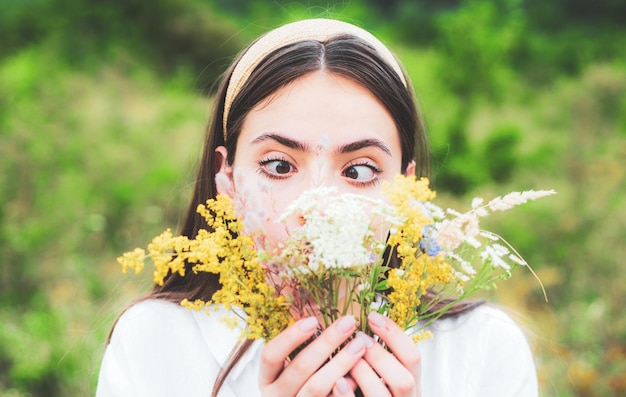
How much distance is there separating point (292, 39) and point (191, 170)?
0.83 metres

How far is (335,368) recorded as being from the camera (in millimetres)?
1404

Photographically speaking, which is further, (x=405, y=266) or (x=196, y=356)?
(x=196, y=356)

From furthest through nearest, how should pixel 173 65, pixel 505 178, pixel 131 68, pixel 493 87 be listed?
1. pixel 173 65
2. pixel 131 68
3. pixel 493 87
4. pixel 505 178

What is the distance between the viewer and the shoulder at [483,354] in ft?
7.02

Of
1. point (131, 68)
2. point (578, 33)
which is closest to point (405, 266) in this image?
point (131, 68)

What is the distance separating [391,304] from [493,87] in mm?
→ 10292

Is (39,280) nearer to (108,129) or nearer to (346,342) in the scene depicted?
(108,129)

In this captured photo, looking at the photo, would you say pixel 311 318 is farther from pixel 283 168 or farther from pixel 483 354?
pixel 483 354

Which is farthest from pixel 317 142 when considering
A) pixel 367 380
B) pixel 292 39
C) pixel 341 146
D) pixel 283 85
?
pixel 367 380

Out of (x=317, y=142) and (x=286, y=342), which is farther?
(x=317, y=142)

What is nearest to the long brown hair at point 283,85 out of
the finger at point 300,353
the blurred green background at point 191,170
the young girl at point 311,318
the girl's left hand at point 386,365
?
the young girl at point 311,318

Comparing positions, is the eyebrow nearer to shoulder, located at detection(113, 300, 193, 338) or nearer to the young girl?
the young girl

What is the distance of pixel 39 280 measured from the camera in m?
6.67

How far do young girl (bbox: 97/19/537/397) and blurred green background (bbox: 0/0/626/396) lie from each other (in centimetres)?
36
